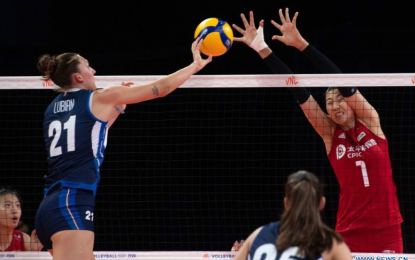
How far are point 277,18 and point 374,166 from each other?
4.35 metres

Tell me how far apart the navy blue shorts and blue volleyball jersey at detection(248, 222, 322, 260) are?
143cm

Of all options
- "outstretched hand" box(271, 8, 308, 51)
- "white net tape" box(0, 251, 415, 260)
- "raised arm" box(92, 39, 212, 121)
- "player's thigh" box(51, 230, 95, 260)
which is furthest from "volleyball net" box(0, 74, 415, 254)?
"player's thigh" box(51, 230, 95, 260)

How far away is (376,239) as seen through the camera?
5.04m

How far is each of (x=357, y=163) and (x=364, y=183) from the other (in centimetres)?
18

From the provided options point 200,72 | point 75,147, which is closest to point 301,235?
point 75,147

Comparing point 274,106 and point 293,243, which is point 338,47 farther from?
point 293,243

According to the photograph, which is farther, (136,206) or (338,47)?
(136,206)

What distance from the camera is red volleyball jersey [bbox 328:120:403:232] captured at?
500 cm

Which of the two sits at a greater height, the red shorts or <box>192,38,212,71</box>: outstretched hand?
<box>192,38,212,71</box>: outstretched hand

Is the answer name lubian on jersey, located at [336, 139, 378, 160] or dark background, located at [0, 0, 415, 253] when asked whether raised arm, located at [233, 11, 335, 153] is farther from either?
dark background, located at [0, 0, 415, 253]

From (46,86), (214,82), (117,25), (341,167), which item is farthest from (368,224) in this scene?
(117,25)

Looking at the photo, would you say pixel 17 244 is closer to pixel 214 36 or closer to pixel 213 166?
pixel 214 36

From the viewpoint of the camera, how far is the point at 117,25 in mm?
9109

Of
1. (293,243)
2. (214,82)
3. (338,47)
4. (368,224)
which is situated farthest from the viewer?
(338,47)
